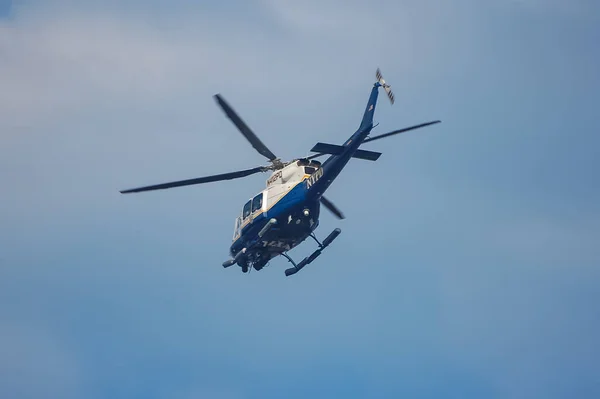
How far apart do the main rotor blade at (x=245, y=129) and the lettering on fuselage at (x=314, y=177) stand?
9.31 feet

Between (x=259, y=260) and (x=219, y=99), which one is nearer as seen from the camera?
(x=219, y=99)

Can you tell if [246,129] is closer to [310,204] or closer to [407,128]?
[310,204]

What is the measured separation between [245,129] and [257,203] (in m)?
3.79

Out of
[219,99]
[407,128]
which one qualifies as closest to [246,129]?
[219,99]

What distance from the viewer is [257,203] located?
37719 mm

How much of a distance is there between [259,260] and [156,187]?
6138 millimetres

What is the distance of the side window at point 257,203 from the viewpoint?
3748 centimetres

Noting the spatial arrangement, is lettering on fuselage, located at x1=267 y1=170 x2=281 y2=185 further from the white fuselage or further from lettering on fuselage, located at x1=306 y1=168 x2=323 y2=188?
lettering on fuselage, located at x1=306 y1=168 x2=323 y2=188

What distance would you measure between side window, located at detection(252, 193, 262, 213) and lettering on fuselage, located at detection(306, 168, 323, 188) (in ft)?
9.42

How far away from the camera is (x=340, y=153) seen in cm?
3441

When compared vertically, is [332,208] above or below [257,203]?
below

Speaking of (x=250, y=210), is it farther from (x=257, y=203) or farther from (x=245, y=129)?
(x=245, y=129)

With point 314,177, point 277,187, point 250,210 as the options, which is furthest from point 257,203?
point 314,177

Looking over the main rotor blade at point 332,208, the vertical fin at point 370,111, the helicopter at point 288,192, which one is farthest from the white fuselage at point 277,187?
the main rotor blade at point 332,208
